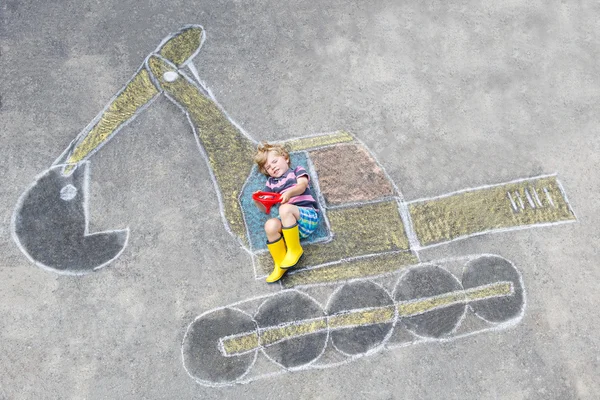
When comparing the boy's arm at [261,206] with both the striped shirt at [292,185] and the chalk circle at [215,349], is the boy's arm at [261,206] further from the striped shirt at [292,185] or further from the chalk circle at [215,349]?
the chalk circle at [215,349]

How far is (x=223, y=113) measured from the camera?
5.35m

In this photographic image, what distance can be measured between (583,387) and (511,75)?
3296 mm

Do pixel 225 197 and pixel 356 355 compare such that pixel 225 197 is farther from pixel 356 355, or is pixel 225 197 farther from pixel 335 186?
pixel 356 355

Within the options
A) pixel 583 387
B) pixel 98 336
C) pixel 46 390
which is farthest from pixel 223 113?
pixel 583 387

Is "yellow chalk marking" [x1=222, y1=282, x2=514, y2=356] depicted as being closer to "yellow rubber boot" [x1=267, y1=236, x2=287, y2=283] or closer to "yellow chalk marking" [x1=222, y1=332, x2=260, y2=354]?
"yellow chalk marking" [x1=222, y1=332, x2=260, y2=354]

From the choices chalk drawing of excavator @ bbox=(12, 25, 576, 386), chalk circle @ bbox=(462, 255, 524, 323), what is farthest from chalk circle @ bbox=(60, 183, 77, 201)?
chalk circle @ bbox=(462, 255, 524, 323)

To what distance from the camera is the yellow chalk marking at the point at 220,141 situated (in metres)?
4.89

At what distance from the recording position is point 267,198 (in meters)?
4.63

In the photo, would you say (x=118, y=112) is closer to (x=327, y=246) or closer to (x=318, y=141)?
(x=318, y=141)

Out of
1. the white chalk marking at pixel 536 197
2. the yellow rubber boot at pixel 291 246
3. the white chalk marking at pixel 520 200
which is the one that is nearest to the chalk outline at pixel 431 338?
the yellow rubber boot at pixel 291 246

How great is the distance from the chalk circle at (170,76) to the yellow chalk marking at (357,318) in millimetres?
2757

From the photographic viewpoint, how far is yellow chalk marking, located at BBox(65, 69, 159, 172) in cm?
505

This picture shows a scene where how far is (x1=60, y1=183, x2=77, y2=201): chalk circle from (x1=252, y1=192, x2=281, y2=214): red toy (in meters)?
1.70

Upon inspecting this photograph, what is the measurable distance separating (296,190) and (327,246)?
607mm
